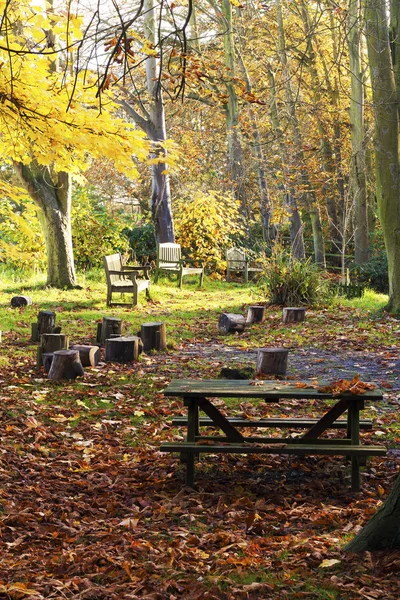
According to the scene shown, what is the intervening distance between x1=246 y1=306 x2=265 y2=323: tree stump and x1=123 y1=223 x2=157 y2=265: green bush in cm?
807

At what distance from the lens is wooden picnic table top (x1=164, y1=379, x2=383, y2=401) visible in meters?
4.98

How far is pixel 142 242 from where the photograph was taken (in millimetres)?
20781

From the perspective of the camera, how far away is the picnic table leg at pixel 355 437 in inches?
197

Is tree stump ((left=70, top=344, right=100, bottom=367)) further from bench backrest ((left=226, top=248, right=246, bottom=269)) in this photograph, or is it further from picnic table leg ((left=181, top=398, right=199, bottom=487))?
bench backrest ((left=226, top=248, right=246, bottom=269))

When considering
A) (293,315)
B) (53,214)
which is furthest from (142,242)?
A: (293,315)

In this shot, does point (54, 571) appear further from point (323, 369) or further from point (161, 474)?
point (323, 369)

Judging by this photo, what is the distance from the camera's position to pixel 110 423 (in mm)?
6750

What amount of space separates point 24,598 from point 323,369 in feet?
19.7

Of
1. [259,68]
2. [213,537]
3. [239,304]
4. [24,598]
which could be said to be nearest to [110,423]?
[213,537]

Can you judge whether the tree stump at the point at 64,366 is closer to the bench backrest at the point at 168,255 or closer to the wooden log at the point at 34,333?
the wooden log at the point at 34,333

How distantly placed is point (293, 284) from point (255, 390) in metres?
9.35

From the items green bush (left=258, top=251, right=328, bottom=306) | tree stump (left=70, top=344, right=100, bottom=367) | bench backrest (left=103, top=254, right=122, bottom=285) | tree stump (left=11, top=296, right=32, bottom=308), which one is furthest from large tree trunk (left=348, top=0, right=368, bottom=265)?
tree stump (left=70, top=344, right=100, bottom=367)

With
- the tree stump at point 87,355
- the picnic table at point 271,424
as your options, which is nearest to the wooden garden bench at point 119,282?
the tree stump at point 87,355

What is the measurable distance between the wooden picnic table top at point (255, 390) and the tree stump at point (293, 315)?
23.5ft
